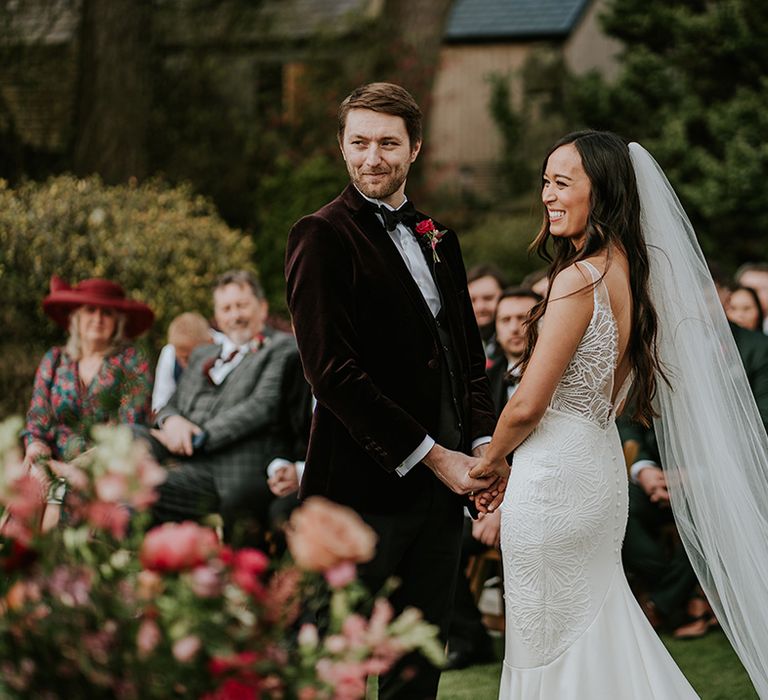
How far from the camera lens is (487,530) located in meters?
5.95

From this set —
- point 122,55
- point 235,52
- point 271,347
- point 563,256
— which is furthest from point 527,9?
point 563,256

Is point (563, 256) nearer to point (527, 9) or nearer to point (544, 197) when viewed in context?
point (544, 197)

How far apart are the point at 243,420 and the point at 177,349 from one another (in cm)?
214

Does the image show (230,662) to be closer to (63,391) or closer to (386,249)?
(386,249)

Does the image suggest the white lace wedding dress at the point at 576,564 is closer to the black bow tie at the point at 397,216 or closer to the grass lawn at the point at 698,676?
the black bow tie at the point at 397,216

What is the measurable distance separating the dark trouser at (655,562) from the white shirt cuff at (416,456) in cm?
310

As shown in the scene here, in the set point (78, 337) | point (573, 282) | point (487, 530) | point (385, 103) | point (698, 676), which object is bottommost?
point (698, 676)

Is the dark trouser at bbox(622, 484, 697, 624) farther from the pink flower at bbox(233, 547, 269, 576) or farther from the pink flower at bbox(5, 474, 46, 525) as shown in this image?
the pink flower at bbox(5, 474, 46, 525)

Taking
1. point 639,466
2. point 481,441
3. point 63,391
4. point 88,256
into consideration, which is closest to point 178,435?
point 63,391

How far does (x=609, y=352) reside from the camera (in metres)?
3.48

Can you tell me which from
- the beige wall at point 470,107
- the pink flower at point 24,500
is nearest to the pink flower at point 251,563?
the pink flower at point 24,500

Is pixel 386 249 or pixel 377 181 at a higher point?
pixel 377 181

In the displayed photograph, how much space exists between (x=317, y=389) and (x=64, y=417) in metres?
1.45

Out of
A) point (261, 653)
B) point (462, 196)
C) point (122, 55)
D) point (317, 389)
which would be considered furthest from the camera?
point (462, 196)
